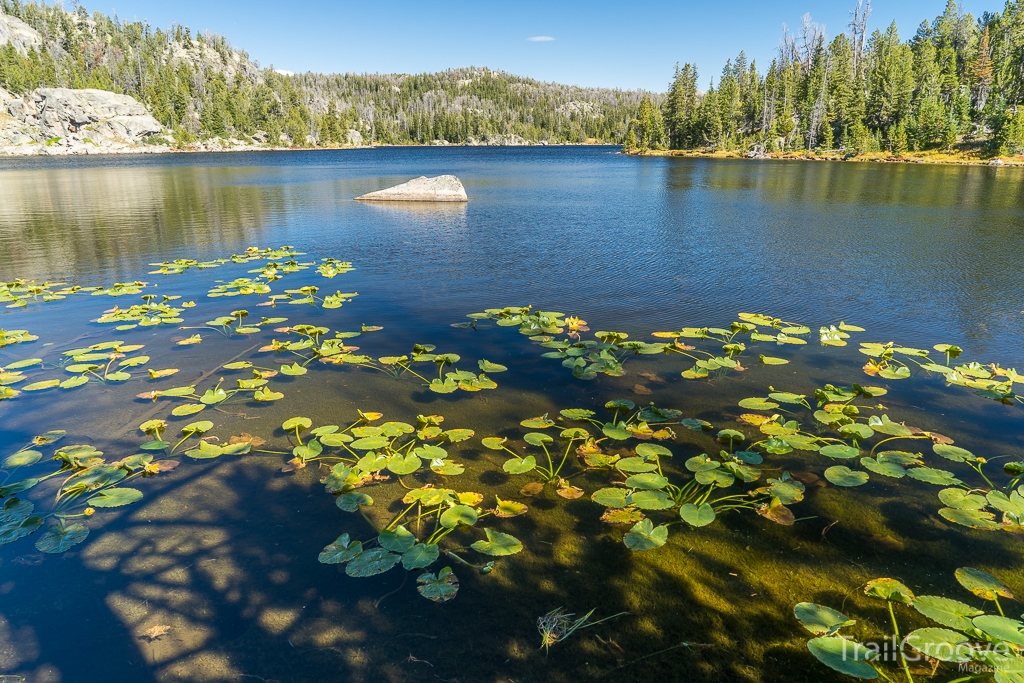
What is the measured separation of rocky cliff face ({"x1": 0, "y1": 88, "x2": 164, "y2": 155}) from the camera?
126625mm

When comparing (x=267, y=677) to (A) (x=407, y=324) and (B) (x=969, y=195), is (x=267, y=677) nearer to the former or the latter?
(A) (x=407, y=324)

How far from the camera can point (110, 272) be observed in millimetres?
15336

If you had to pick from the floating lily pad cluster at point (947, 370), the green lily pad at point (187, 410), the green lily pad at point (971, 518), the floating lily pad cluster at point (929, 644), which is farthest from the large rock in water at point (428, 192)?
the floating lily pad cluster at point (929, 644)

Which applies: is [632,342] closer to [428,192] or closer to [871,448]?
[871,448]

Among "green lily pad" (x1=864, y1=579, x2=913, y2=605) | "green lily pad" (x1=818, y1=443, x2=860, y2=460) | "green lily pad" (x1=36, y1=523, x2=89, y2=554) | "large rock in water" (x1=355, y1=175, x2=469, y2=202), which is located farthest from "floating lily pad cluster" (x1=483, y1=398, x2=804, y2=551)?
"large rock in water" (x1=355, y1=175, x2=469, y2=202)

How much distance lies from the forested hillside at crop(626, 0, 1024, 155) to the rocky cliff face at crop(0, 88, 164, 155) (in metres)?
135

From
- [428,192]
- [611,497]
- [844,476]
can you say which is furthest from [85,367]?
[428,192]

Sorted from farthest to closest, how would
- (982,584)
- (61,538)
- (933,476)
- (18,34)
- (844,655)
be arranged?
(18,34), (933,476), (61,538), (982,584), (844,655)

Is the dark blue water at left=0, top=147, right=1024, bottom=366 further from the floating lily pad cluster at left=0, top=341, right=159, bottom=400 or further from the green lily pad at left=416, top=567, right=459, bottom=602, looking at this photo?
the green lily pad at left=416, top=567, right=459, bottom=602

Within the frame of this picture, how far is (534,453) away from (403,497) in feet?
5.45

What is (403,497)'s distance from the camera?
5383 millimetres

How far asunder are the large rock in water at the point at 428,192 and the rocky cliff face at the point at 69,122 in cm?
14208

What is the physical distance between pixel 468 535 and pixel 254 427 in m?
3.63

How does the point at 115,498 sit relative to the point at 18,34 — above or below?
below
